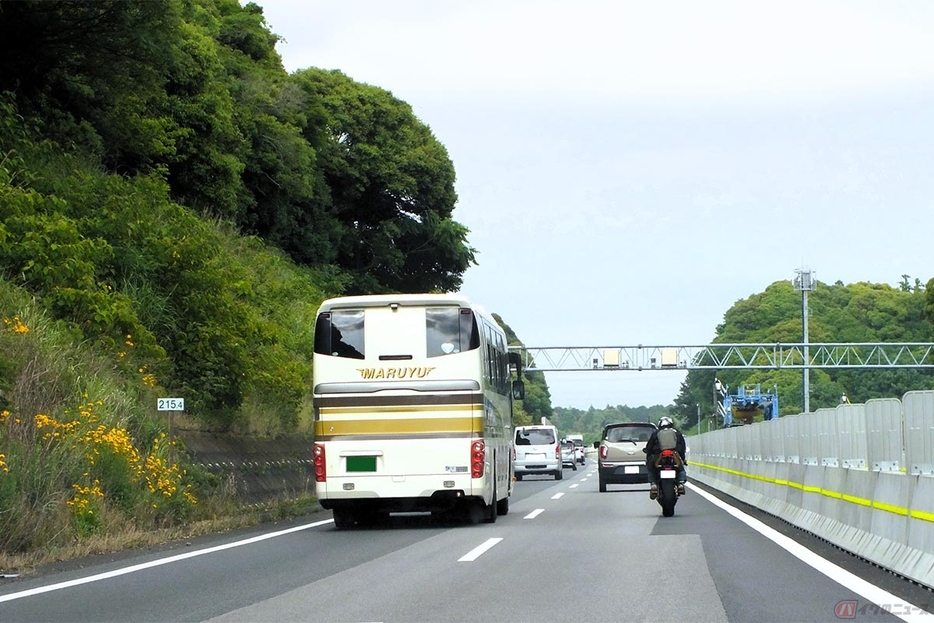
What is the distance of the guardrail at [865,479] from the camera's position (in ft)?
36.4

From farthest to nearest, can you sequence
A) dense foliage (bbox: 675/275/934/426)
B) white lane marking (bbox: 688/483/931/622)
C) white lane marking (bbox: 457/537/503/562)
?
dense foliage (bbox: 675/275/934/426) → white lane marking (bbox: 457/537/503/562) → white lane marking (bbox: 688/483/931/622)

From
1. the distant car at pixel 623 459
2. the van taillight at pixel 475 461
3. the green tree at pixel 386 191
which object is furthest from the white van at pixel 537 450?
the van taillight at pixel 475 461

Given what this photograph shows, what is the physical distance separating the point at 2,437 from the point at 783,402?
109002mm

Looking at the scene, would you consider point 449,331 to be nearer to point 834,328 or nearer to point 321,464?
point 321,464

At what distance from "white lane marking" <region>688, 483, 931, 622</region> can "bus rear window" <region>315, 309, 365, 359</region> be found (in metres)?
6.35

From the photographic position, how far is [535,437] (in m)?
45.2

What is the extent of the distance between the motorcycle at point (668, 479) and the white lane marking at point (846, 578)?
214 cm

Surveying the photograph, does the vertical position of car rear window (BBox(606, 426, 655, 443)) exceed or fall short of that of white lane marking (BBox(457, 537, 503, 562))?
it exceeds it

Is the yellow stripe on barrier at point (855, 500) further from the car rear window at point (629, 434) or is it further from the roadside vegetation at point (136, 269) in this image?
the roadside vegetation at point (136, 269)

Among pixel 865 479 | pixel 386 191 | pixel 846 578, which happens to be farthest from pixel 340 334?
pixel 386 191

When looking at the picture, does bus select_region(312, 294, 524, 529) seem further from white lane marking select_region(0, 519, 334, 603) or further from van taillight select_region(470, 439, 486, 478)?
white lane marking select_region(0, 519, 334, 603)

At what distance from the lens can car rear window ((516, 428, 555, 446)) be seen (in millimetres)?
45031

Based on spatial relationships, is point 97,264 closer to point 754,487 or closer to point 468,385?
point 468,385

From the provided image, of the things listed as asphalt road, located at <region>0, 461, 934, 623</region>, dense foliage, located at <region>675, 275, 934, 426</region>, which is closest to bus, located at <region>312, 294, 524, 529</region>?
asphalt road, located at <region>0, 461, 934, 623</region>
